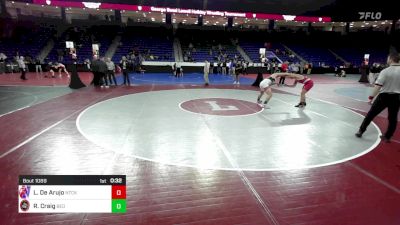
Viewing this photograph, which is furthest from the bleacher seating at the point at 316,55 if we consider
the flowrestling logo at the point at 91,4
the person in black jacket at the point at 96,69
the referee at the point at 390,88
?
the referee at the point at 390,88

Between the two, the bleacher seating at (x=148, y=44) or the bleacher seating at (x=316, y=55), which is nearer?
the bleacher seating at (x=148, y=44)

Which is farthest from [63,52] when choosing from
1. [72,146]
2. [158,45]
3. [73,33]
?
[72,146]

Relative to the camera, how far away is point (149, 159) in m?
5.73

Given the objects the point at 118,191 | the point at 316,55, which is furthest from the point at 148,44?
the point at 118,191

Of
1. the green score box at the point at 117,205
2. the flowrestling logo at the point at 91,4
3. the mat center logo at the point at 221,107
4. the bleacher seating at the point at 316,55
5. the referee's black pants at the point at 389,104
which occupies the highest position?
the flowrestling logo at the point at 91,4

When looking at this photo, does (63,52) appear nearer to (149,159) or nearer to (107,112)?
(107,112)

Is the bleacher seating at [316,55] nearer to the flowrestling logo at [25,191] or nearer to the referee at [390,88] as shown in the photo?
the referee at [390,88]

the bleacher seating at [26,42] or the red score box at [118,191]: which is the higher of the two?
the bleacher seating at [26,42]

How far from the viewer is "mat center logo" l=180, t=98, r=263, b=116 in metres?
10.3

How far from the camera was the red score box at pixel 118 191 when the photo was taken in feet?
9.07

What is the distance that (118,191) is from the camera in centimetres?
278
